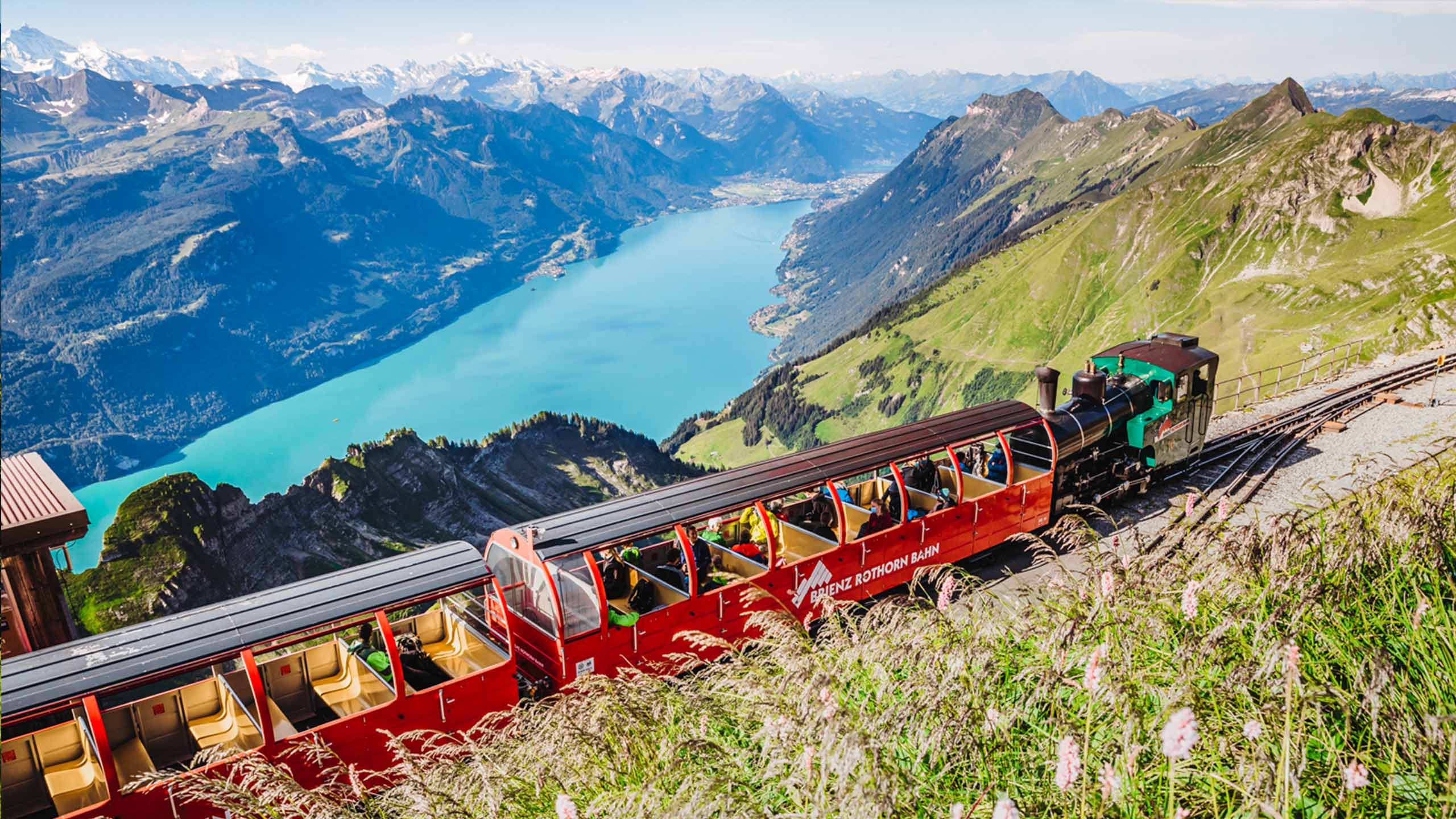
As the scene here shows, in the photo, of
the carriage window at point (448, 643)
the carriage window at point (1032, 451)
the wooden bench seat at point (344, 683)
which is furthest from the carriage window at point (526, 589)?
the carriage window at point (1032, 451)

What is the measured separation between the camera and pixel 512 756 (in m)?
8.61

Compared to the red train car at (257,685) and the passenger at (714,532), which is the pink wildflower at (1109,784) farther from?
the passenger at (714,532)

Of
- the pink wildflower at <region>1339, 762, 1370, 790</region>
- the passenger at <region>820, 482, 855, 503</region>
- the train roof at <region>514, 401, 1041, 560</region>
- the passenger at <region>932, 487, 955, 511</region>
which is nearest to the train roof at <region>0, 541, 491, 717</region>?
the train roof at <region>514, 401, 1041, 560</region>

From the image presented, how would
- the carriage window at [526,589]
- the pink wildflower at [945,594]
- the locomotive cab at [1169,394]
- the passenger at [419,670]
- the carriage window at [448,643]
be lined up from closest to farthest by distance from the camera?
the pink wildflower at [945,594] → the passenger at [419,670] → the carriage window at [448,643] → the carriage window at [526,589] → the locomotive cab at [1169,394]

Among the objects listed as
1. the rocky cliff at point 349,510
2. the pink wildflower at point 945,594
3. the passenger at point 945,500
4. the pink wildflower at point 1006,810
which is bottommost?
the rocky cliff at point 349,510

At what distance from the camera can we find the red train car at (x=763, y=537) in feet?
56.6

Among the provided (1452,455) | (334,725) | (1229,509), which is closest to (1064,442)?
(1452,455)

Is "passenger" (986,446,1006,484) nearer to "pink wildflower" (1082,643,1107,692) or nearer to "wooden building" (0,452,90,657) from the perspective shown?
"pink wildflower" (1082,643,1107,692)

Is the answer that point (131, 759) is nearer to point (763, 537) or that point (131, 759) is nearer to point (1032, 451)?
point (763, 537)

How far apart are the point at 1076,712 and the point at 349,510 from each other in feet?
244

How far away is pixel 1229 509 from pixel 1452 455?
8.66 metres

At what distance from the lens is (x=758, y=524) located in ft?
70.0

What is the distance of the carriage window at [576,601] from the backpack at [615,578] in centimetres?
191

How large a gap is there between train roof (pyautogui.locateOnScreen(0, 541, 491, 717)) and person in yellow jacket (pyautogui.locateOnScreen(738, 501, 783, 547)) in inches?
277
